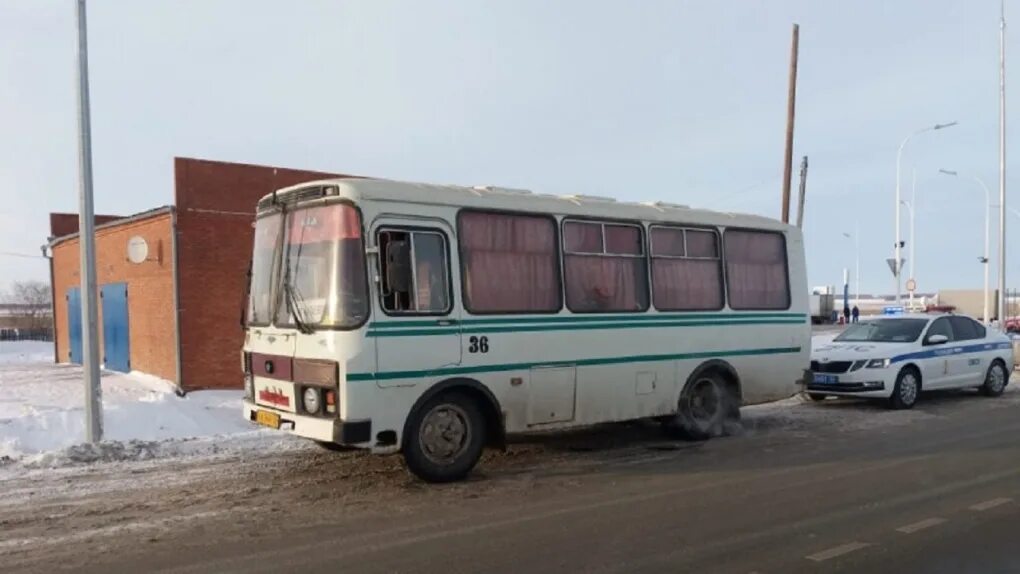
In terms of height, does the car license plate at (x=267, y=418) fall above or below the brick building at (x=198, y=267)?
below

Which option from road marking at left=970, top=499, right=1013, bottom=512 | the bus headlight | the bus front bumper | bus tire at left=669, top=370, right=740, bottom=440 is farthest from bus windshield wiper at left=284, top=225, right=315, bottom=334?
road marking at left=970, top=499, right=1013, bottom=512

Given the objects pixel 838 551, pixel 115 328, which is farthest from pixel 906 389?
pixel 115 328

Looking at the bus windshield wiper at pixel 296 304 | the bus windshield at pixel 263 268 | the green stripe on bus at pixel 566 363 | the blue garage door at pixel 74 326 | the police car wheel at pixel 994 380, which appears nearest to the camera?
the green stripe on bus at pixel 566 363

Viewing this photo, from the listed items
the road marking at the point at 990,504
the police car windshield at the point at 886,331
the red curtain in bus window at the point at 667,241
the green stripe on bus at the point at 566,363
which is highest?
the red curtain in bus window at the point at 667,241

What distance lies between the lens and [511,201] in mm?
9266

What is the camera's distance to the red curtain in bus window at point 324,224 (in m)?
7.89

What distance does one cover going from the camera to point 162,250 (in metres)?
16.6

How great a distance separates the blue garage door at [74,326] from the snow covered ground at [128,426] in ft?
21.7

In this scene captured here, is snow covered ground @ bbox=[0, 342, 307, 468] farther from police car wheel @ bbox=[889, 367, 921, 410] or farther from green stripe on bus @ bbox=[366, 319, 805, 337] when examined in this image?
police car wheel @ bbox=[889, 367, 921, 410]

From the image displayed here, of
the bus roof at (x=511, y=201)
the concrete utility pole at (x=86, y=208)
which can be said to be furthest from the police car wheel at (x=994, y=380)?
the concrete utility pole at (x=86, y=208)

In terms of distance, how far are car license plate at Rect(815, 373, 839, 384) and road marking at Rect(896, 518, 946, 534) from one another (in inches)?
301

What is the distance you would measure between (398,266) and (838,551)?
4.42m

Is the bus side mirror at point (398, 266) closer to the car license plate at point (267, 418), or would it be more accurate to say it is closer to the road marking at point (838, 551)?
the car license plate at point (267, 418)

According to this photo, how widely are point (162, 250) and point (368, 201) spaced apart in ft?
33.4
